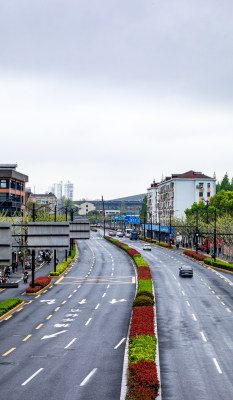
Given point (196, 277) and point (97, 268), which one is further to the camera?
point (97, 268)

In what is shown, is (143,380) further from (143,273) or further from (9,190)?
(9,190)

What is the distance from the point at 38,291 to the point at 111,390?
36.1 metres

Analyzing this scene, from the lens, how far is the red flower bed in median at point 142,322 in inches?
1293

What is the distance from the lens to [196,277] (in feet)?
234

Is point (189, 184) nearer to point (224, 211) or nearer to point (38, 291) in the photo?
point (224, 211)

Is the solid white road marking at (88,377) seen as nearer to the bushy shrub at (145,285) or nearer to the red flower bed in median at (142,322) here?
the red flower bed in median at (142,322)

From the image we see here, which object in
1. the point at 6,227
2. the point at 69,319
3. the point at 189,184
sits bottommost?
the point at 69,319

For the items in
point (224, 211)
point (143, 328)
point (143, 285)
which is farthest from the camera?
point (224, 211)

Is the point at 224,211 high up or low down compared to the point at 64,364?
up

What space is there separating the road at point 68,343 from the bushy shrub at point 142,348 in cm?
116

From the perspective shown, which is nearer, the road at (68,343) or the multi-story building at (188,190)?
the road at (68,343)

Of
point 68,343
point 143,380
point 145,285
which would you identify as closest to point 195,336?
point 68,343

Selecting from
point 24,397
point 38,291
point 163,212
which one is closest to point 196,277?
point 38,291

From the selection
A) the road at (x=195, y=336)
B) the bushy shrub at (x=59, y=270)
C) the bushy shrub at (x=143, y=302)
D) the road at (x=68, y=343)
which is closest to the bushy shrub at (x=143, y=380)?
the road at (x=195, y=336)
